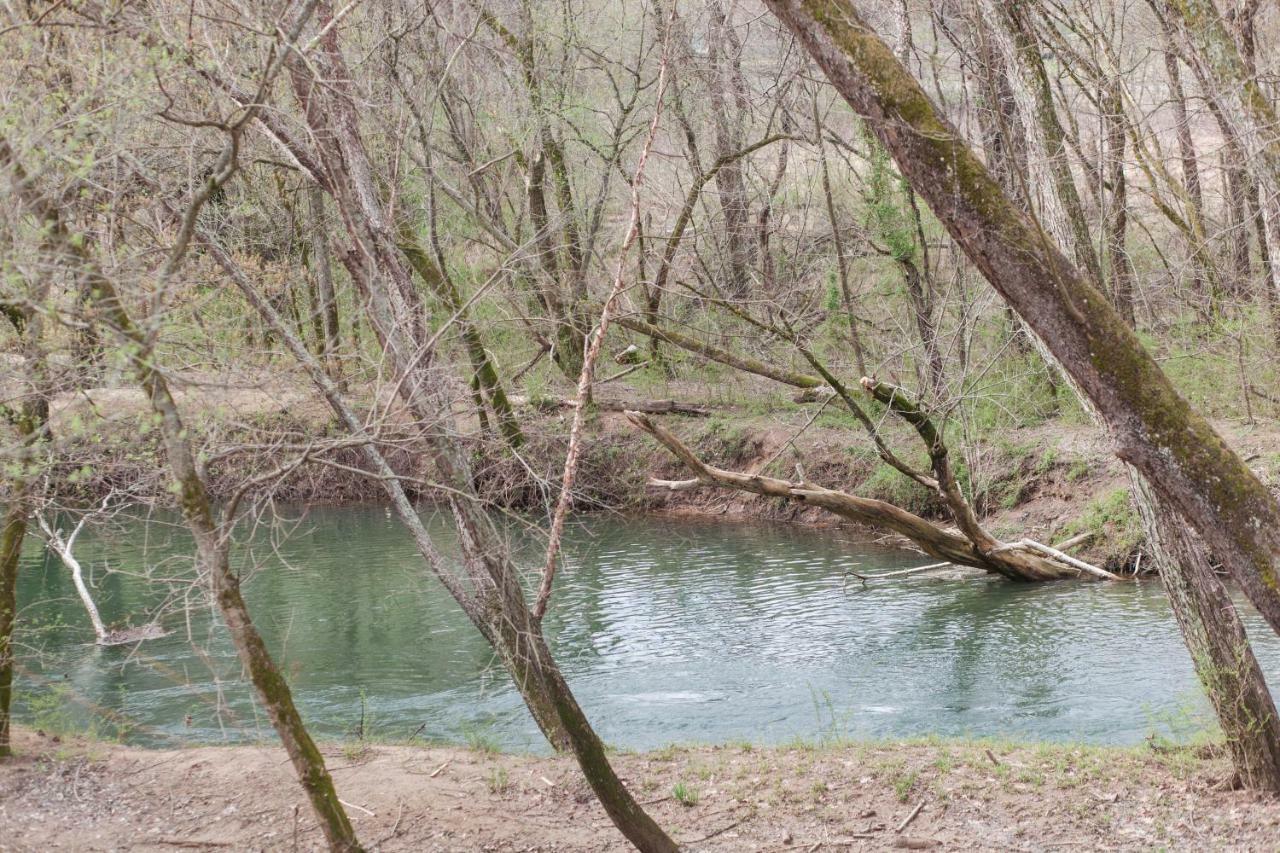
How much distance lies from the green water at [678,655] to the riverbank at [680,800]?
96cm

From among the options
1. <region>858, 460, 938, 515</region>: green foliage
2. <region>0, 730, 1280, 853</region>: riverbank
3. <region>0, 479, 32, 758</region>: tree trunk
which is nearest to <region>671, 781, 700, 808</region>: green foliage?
<region>0, 730, 1280, 853</region>: riverbank

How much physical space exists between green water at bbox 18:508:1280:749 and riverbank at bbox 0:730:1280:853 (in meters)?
0.96

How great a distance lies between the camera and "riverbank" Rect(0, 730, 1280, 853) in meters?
6.12

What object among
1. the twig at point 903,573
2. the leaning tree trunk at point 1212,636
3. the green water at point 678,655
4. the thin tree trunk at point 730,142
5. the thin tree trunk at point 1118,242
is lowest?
the green water at point 678,655

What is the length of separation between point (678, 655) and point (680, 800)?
5.62 m

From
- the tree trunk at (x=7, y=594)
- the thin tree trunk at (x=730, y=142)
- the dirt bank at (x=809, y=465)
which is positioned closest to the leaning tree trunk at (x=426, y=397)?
the dirt bank at (x=809, y=465)

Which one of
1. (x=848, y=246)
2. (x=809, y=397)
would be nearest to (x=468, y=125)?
(x=848, y=246)

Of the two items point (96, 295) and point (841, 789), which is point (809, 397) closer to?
point (841, 789)

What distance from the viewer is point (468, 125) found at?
18.4m

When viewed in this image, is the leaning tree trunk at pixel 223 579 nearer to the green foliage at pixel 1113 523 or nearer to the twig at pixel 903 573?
the twig at pixel 903 573

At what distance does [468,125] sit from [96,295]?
48.8ft

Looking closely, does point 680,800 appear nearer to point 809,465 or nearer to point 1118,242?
point 809,465

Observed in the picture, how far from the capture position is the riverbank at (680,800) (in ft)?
20.1

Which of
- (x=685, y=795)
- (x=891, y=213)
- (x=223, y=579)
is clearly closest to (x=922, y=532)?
(x=891, y=213)
